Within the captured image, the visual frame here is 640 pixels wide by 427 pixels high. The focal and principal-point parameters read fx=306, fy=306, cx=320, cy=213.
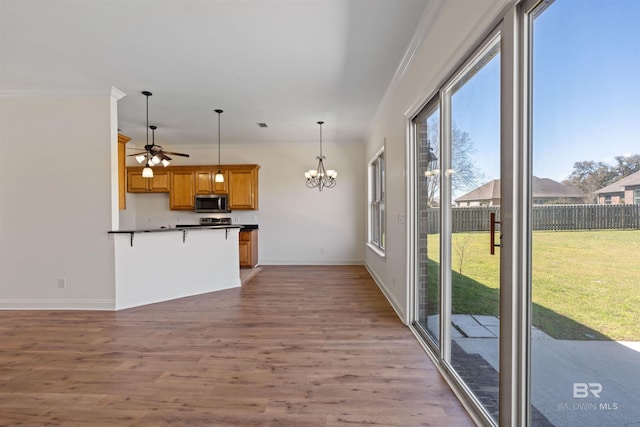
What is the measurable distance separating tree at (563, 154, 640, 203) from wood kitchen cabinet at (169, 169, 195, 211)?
683 cm

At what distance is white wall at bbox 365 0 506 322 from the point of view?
185 centimetres

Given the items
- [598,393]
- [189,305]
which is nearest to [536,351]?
[598,393]

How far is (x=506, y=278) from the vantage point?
4.93 ft

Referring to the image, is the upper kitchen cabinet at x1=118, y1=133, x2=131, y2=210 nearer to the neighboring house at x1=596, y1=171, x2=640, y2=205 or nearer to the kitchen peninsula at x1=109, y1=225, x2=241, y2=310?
the kitchen peninsula at x1=109, y1=225, x2=241, y2=310

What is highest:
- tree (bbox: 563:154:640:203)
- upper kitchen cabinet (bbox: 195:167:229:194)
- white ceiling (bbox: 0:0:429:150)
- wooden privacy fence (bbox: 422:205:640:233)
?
white ceiling (bbox: 0:0:429:150)

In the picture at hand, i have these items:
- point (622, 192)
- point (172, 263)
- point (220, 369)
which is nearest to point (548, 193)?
point (622, 192)

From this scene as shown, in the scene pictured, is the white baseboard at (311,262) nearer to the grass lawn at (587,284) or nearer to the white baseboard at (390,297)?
the white baseboard at (390,297)

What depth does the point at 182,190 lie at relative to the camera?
22.5 ft

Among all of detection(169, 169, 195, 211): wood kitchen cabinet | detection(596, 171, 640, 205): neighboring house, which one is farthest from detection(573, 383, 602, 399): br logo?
detection(169, 169, 195, 211): wood kitchen cabinet

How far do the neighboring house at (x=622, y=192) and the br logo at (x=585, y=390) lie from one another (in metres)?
0.67

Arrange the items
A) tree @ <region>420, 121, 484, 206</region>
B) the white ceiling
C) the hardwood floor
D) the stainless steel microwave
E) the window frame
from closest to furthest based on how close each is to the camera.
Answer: the hardwood floor
tree @ <region>420, 121, 484, 206</region>
the white ceiling
the window frame
the stainless steel microwave

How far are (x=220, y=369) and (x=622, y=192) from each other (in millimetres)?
2598

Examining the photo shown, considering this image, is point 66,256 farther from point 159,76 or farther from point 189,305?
point 159,76

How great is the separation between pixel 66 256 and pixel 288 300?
2.90m
